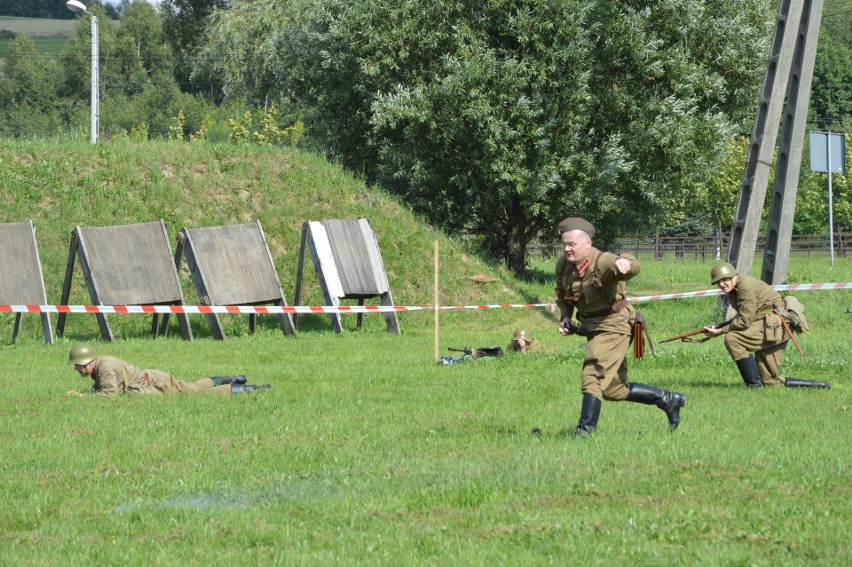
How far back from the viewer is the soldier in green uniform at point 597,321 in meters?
9.57

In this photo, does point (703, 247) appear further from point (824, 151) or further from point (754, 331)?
point (754, 331)

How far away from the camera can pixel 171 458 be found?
30.2ft

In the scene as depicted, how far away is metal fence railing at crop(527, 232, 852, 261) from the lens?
6147 centimetres

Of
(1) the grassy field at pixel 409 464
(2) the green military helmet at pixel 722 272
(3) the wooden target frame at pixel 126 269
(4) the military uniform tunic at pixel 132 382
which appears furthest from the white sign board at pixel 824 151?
(4) the military uniform tunic at pixel 132 382

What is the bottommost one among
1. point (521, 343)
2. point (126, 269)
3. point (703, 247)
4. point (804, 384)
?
point (703, 247)

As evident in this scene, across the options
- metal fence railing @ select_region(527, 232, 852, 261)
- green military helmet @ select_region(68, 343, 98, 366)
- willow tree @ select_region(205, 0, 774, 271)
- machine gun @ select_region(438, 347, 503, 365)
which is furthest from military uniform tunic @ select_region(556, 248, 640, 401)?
metal fence railing @ select_region(527, 232, 852, 261)

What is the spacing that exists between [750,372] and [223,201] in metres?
16.2

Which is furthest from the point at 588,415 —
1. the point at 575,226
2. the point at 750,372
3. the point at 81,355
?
the point at 81,355

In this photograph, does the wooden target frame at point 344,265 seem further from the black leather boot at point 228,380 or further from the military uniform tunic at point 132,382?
the military uniform tunic at point 132,382

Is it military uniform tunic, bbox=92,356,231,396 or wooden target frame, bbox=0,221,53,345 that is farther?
wooden target frame, bbox=0,221,53,345

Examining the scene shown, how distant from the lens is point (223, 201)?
27109mm

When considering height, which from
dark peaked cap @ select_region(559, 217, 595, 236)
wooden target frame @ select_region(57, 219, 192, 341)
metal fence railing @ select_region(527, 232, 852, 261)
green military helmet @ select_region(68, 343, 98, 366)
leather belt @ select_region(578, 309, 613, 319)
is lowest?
metal fence railing @ select_region(527, 232, 852, 261)

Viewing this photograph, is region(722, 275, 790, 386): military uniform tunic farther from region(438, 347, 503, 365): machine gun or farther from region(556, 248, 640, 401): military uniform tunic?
region(438, 347, 503, 365): machine gun

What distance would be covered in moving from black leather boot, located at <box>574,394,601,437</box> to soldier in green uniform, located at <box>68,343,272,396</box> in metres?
5.17
